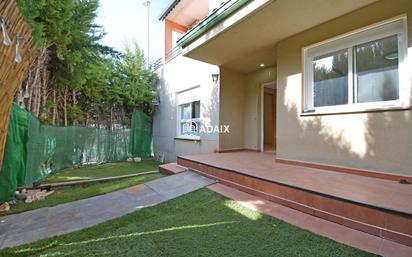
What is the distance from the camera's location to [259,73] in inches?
299

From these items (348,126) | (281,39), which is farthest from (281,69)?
(348,126)

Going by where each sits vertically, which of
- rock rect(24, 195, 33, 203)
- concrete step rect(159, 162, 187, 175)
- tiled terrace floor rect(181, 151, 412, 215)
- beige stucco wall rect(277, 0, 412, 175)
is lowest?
rock rect(24, 195, 33, 203)

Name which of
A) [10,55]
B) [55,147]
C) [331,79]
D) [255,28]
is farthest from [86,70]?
[331,79]

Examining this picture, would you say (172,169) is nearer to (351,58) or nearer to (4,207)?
(4,207)

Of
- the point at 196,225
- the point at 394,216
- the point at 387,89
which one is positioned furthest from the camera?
the point at 387,89

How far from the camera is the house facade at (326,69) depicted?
11.9ft

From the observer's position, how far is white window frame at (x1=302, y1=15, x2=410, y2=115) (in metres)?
3.53

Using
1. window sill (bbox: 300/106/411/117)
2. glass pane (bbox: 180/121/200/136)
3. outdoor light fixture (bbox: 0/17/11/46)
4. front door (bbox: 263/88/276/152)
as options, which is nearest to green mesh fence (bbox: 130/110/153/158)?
glass pane (bbox: 180/121/200/136)

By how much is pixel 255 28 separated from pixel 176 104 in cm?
595

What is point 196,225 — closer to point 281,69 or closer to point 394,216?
point 394,216

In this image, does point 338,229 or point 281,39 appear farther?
point 281,39

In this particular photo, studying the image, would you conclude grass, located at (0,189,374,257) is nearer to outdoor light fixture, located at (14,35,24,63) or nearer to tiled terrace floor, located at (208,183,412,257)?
tiled terrace floor, located at (208,183,412,257)

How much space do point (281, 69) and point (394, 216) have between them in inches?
151

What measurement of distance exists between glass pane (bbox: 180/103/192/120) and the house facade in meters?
2.02
